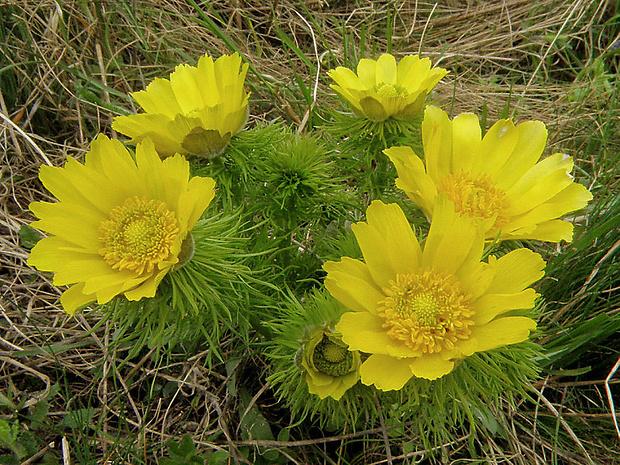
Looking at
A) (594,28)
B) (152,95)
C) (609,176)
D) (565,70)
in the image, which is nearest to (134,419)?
(152,95)

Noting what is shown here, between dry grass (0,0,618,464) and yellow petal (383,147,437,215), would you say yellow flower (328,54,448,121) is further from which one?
dry grass (0,0,618,464)

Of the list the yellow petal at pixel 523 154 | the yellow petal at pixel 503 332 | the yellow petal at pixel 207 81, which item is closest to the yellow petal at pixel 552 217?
the yellow petal at pixel 523 154

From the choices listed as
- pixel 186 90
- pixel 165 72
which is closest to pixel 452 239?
pixel 186 90

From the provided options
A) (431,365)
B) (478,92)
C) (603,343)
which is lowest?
(603,343)

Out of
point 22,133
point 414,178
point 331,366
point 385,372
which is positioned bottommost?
point 22,133

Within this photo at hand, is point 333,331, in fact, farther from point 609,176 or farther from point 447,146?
point 609,176

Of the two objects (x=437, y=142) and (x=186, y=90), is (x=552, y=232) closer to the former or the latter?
(x=437, y=142)

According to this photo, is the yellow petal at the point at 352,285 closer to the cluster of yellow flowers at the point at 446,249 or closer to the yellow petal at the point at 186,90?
the cluster of yellow flowers at the point at 446,249

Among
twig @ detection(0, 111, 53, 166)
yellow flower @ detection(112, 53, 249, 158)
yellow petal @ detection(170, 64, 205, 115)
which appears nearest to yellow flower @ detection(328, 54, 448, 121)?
yellow flower @ detection(112, 53, 249, 158)
